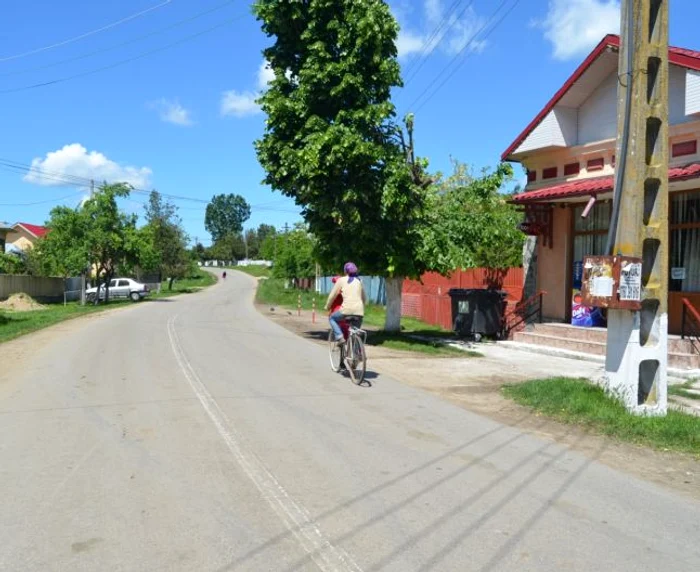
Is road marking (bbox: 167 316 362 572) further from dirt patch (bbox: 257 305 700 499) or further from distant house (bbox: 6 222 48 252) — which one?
distant house (bbox: 6 222 48 252)

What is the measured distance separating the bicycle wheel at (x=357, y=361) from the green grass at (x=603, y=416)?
2.22m

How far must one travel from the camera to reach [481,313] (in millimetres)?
17500

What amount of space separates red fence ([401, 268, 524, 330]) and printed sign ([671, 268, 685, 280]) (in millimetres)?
4377

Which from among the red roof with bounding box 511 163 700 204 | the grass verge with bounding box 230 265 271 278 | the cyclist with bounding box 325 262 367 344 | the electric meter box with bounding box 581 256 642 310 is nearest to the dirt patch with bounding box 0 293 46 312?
the red roof with bounding box 511 163 700 204

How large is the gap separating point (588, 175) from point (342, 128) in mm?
6126

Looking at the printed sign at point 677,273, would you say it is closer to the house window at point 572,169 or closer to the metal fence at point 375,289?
the house window at point 572,169

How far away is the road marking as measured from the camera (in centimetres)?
416

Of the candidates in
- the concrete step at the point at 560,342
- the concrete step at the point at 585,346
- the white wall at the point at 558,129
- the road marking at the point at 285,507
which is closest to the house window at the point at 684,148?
the white wall at the point at 558,129

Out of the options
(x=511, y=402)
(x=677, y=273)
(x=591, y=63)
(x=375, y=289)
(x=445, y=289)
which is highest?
(x=591, y=63)

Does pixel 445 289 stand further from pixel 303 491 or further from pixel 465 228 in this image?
pixel 303 491

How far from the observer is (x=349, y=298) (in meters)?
11.2

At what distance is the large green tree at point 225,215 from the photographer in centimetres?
18325

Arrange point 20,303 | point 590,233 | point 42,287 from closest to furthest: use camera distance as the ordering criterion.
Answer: point 590,233 → point 20,303 → point 42,287

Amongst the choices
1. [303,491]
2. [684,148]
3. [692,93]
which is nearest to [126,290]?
[684,148]
